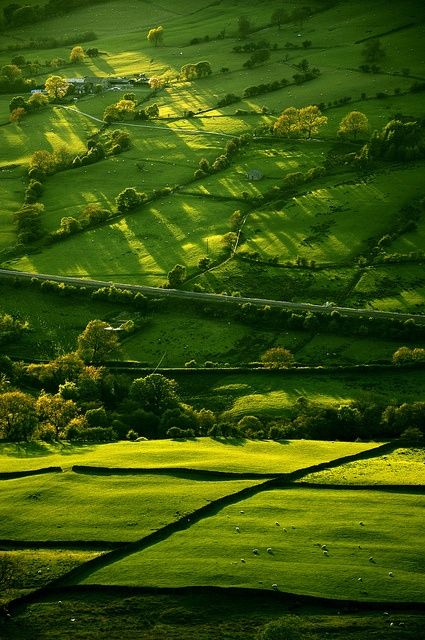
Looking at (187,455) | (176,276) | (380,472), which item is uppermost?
(176,276)

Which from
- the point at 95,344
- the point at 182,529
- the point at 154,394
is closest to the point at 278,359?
the point at 154,394

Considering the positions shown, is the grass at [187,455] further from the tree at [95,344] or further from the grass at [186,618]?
the tree at [95,344]

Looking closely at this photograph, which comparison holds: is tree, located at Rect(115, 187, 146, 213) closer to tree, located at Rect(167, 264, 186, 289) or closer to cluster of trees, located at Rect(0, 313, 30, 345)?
tree, located at Rect(167, 264, 186, 289)

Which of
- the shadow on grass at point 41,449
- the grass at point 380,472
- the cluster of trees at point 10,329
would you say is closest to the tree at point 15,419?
the shadow on grass at point 41,449

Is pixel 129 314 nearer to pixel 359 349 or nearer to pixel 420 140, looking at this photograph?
pixel 359 349

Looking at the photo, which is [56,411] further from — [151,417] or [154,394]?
[154,394]

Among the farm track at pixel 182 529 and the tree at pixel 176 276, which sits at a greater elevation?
the tree at pixel 176 276
